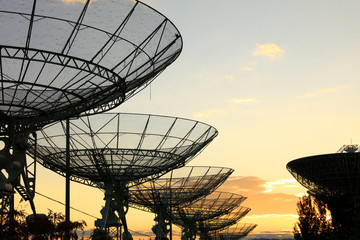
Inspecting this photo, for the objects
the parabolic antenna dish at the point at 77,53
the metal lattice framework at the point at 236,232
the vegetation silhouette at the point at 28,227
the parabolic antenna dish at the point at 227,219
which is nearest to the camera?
the parabolic antenna dish at the point at 77,53

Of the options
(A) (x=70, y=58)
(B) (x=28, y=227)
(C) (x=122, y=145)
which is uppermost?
(C) (x=122, y=145)

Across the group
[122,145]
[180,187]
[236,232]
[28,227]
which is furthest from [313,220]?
[236,232]

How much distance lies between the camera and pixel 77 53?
89.6ft

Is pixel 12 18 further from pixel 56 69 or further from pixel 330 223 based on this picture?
pixel 330 223

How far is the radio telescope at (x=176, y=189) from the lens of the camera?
5988 centimetres

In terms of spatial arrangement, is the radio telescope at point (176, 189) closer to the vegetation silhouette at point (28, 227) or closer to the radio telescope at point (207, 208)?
the radio telescope at point (207, 208)

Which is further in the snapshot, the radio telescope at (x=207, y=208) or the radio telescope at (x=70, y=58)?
the radio telescope at (x=207, y=208)

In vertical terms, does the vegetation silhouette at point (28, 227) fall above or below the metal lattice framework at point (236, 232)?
below

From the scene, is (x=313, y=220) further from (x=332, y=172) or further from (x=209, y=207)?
(x=209, y=207)

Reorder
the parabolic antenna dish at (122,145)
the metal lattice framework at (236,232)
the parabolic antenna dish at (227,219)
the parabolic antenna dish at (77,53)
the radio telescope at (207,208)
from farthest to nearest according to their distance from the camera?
the metal lattice framework at (236,232), the parabolic antenna dish at (227,219), the radio telescope at (207,208), the parabolic antenna dish at (122,145), the parabolic antenna dish at (77,53)

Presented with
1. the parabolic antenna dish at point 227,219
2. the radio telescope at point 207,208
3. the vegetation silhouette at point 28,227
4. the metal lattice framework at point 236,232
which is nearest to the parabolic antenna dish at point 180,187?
the radio telescope at point 207,208

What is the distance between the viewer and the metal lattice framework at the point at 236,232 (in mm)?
129500

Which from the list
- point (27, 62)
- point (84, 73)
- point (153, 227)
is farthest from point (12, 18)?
point (153, 227)

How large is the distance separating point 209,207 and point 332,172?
70.4 feet
